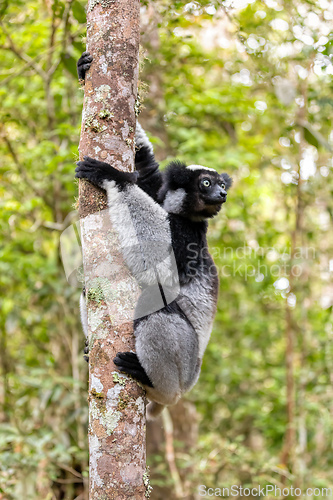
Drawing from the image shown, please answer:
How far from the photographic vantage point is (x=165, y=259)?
10.8ft

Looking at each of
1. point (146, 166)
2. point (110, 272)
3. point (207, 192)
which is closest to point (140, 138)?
point (146, 166)

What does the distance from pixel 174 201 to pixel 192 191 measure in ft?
0.62

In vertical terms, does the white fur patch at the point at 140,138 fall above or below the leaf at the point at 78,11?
below

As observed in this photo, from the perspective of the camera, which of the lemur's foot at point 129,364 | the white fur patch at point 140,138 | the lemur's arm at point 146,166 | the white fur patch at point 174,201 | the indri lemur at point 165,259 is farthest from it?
the lemur's arm at point 146,166

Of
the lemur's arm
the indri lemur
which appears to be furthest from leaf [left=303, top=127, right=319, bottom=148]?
the lemur's arm

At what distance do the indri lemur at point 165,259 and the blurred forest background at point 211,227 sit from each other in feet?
3.99

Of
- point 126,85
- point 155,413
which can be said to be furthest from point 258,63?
point 155,413

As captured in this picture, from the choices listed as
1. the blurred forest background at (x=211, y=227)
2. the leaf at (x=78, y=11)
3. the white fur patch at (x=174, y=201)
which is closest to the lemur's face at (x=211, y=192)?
the white fur patch at (x=174, y=201)

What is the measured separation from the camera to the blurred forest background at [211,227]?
15.9 ft

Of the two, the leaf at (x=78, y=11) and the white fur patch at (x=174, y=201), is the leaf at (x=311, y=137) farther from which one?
the leaf at (x=78, y=11)

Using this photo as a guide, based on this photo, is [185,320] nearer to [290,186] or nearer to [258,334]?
[290,186]

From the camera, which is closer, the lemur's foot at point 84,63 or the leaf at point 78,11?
the lemur's foot at point 84,63

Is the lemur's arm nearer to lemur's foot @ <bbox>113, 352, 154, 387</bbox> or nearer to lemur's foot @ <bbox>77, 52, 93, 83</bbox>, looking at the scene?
lemur's foot @ <bbox>77, 52, 93, 83</bbox>

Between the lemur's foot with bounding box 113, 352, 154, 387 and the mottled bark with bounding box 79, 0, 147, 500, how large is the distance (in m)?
0.03
